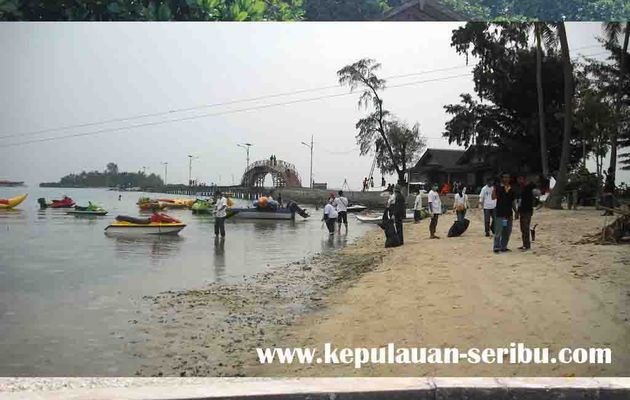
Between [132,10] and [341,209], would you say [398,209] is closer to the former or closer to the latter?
[341,209]

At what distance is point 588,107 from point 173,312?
3422 mm

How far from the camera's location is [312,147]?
16.8 feet

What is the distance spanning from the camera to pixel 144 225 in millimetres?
5031

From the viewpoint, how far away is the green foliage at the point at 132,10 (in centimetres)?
482

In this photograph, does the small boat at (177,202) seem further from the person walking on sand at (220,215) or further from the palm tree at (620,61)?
the palm tree at (620,61)

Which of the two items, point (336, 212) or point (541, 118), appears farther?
point (336, 212)

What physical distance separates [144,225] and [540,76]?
3238 mm

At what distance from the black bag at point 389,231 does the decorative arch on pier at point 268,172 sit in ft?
2.59

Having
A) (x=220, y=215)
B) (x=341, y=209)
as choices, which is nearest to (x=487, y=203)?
(x=341, y=209)

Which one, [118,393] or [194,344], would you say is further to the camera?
[194,344]

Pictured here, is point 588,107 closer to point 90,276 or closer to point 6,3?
point 90,276

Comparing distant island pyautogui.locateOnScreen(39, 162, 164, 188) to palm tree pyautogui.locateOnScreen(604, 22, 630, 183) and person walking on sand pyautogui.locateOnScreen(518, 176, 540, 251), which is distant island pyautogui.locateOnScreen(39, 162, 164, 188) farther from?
palm tree pyautogui.locateOnScreen(604, 22, 630, 183)

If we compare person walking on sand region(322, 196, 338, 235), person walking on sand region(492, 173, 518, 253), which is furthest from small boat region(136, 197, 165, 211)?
person walking on sand region(492, 173, 518, 253)

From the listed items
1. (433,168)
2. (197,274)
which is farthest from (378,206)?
(197,274)
